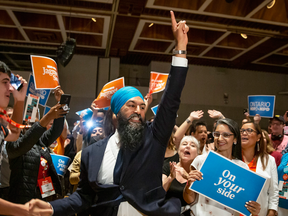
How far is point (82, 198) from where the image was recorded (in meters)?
1.44

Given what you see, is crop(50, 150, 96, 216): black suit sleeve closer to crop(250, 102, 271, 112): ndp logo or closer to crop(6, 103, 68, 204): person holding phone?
crop(6, 103, 68, 204): person holding phone

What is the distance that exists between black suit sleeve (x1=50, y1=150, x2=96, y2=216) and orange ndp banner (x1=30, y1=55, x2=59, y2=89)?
1.46m

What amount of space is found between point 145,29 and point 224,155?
5709 millimetres

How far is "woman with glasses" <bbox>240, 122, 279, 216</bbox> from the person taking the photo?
2.28 metres

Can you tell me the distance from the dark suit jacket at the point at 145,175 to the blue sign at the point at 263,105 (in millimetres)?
3730

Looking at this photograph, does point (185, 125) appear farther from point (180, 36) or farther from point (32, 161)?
point (180, 36)

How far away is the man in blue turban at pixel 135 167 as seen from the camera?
A: 126 cm

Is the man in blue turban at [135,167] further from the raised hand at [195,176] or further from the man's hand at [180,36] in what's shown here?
the raised hand at [195,176]

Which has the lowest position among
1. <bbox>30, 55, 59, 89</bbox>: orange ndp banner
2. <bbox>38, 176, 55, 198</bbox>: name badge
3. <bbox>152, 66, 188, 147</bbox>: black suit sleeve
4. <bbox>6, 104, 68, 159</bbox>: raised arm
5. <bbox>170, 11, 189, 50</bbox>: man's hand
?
<bbox>38, 176, 55, 198</bbox>: name badge

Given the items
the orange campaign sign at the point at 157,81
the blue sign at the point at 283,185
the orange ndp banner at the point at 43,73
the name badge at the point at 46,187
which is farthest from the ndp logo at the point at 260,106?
the name badge at the point at 46,187

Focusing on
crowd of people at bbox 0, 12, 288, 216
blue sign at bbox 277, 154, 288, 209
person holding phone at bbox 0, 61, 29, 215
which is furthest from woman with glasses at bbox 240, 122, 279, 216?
person holding phone at bbox 0, 61, 29, 215

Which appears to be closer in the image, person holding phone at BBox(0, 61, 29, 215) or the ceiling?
person holding phone at BBox(0, 61, 29, 215)

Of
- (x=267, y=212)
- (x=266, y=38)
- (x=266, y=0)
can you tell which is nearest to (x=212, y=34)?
(x=266, y=38)

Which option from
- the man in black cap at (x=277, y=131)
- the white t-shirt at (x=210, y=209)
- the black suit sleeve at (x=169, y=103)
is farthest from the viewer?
the man in black cap at (x=277, y=131)
